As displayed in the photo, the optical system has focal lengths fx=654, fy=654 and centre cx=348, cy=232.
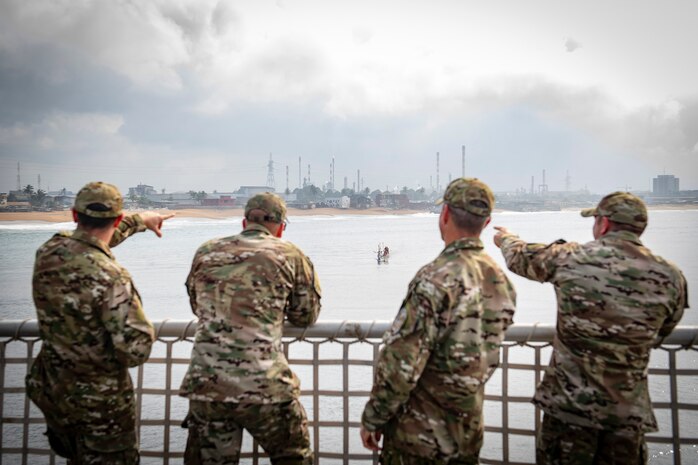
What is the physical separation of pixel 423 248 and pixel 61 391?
55507mm

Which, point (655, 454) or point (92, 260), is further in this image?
point (655, 454)

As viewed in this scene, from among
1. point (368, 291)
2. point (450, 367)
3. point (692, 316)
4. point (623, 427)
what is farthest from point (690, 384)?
point (368, 291)

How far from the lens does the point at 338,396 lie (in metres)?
4.64

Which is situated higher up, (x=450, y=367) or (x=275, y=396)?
(x=450, y=367)

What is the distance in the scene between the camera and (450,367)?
2703 mm

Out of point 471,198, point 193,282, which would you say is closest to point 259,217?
point 193,282

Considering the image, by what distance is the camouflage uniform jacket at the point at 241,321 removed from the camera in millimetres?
2971

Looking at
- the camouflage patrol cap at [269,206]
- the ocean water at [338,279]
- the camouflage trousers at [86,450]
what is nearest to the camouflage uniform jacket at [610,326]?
the camouflage patrol cap at [269,206]

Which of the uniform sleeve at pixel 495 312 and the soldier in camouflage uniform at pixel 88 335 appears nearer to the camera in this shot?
the uniform sleeve at pixel 495 312

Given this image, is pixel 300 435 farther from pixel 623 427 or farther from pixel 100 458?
pixel 623 427

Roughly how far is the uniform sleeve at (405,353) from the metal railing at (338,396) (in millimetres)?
884

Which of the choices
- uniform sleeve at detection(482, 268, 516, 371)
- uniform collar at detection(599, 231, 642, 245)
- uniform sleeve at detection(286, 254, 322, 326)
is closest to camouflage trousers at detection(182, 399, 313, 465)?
uniform sleeve at detection(286, 254, 322, 326)

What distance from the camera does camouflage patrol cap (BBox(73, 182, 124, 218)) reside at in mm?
3112

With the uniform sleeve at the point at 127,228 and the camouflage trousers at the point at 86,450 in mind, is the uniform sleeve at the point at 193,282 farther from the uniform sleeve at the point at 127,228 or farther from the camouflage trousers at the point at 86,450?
the camouflage trousers at the point at 86,450
